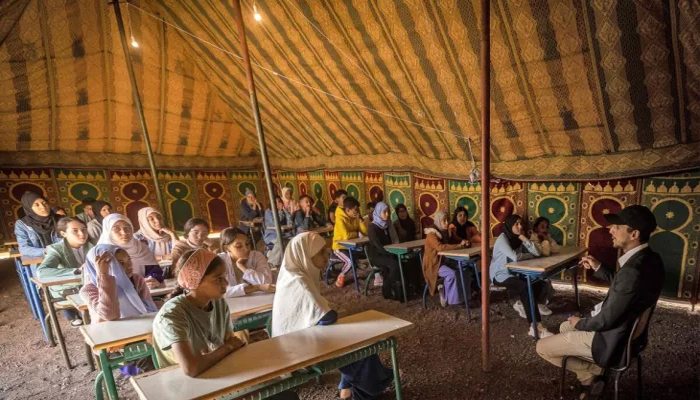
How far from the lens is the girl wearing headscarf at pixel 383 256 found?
16.0 feet

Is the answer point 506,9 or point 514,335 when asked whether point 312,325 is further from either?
point 506,9

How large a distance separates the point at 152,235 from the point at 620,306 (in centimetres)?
463

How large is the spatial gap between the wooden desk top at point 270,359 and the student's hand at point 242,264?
1.36 m

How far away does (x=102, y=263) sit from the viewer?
2656mm

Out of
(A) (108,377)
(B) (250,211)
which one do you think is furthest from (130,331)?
(B) (250,211)

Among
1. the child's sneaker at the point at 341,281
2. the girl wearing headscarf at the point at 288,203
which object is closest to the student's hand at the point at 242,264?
the child's sneaker at the point at 341,281

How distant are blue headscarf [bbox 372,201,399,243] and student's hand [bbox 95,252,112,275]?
11.0 ft

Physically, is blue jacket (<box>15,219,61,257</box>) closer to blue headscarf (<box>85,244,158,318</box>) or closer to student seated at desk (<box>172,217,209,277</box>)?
student seated at desk (<box>172,217,209,277</box>)

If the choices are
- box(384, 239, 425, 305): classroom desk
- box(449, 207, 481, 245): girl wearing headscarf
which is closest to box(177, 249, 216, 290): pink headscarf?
box(384, 239, 425, 305): classroom desk

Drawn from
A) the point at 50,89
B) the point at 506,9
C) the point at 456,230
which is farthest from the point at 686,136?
the point at 50,89

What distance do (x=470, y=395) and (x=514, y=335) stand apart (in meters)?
1.15

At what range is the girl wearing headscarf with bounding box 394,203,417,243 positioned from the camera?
19.1ft

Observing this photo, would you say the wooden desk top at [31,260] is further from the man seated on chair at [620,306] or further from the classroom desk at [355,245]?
the man seated on chair at [620,306]

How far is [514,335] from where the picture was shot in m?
3.71
